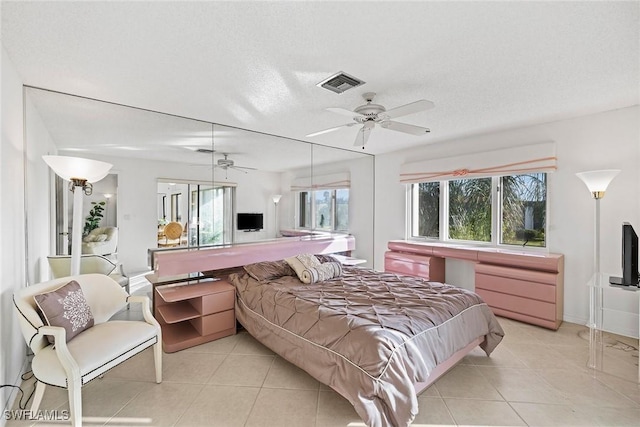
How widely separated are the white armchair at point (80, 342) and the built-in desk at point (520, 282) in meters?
3.77

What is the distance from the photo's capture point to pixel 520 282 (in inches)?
135

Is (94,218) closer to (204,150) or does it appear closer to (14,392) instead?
(204,150)

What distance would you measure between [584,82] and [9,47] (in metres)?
4.44

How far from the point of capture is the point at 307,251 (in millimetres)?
4547

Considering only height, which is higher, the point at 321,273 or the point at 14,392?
the point at 321,273

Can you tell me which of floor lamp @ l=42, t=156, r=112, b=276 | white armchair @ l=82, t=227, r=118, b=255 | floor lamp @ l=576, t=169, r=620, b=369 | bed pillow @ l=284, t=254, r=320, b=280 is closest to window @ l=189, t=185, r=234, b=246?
white armchair @ l=82, t=227, r=118, b=255

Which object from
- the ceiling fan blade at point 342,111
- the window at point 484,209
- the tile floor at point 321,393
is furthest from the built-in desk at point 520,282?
the ceiling fan blade at point 342,111

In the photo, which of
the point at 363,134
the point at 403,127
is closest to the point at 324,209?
the point at 363,134

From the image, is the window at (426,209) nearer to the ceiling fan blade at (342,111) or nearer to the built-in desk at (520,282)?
the built-in desk at (520,282)

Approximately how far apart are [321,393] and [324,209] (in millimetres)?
3221

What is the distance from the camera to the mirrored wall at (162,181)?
9.04 ft

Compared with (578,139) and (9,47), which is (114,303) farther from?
(578,139)

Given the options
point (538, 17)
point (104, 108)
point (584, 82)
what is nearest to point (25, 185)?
point (104, 108)

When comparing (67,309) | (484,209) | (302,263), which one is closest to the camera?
(67,309)
